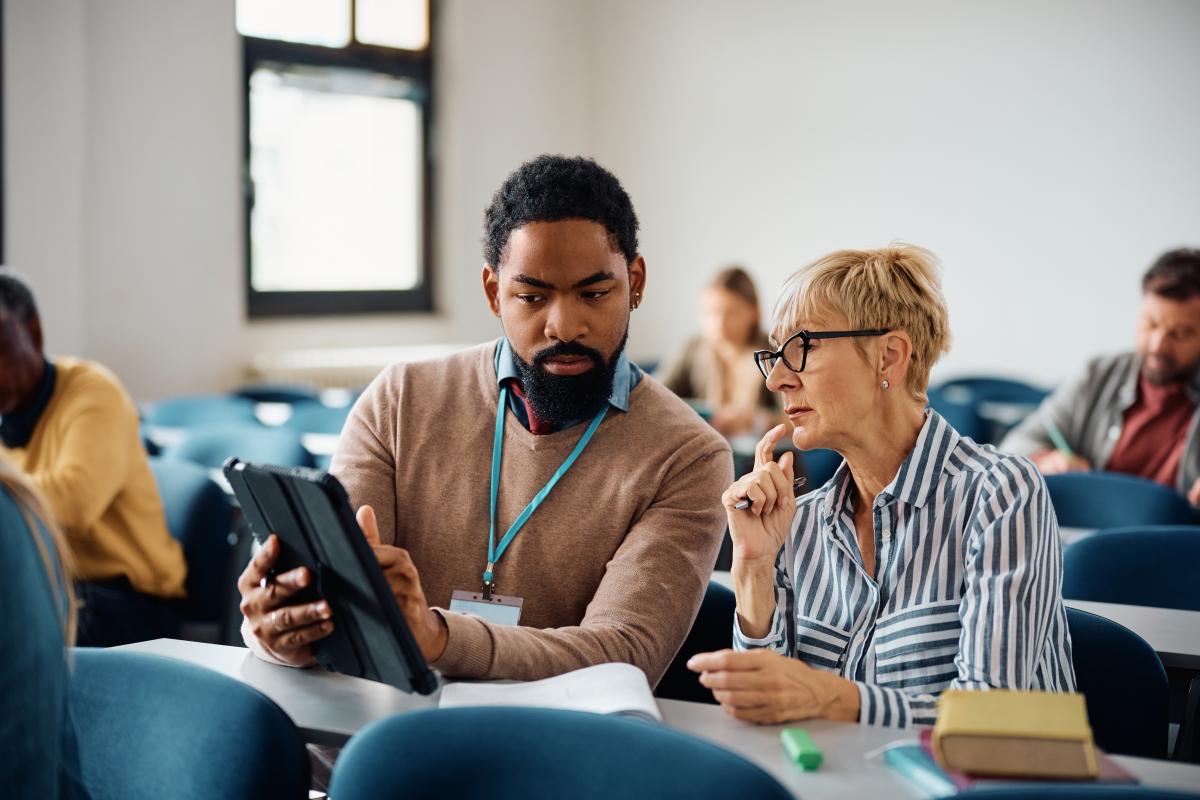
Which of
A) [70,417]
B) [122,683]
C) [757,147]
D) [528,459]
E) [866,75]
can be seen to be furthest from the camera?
[757,147]

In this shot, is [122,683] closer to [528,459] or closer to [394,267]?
[528,459]

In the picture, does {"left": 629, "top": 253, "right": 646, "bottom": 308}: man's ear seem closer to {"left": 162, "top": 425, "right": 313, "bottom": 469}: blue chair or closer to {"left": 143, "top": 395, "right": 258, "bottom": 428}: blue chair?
{"left": 162, "top": 425, "right": 313, "bottom": 469}: blue chair

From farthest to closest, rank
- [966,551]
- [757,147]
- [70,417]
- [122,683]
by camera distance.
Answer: [757,147], [70,417], [966,551], [122,683]

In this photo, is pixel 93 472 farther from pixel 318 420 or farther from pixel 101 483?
pixel 318 420

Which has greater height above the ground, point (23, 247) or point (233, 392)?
point (23, 247)

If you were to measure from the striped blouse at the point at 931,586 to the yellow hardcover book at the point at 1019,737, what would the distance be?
23 cm

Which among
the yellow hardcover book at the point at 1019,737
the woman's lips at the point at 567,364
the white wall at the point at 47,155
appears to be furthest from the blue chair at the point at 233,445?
the yellow hardcover book at the point at 1019,737

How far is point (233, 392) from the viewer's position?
21.2 ft

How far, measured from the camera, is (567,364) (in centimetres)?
191

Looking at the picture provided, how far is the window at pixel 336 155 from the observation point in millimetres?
6734

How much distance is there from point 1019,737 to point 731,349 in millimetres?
3803

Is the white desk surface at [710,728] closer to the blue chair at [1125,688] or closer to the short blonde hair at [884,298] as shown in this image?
the blue chair at [1125,688]

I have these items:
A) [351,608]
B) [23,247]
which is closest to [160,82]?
[23,247]

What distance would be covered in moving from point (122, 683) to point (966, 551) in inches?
43.0
